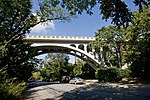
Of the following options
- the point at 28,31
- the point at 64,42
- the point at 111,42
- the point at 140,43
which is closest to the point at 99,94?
the point at 28,31

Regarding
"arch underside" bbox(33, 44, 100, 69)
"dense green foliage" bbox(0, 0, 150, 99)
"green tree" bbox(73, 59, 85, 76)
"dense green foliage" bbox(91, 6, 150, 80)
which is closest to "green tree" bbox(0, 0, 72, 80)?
"dense green foliage" bbox(0, 0, 150, 99)

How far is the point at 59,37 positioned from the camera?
62812 mm

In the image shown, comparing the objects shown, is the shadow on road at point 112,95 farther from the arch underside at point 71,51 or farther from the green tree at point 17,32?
the arch underside at point 71,51

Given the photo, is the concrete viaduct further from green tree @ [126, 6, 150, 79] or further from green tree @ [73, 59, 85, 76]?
green tree @ [126, 6, 150, 79]

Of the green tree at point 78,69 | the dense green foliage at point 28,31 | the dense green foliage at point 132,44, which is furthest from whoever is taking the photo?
the green tree at point 78,69

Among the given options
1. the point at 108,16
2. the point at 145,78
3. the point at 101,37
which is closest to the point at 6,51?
the point at 108,16

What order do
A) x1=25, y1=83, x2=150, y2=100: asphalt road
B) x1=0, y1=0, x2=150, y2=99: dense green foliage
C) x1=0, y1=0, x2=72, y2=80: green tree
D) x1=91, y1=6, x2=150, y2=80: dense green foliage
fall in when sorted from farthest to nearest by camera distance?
x1=91, y1=6, x2=150, y2=80: dense green foliage
x1=0, y1=0, x2=72, y2=80: green tree
x1=25, y1=83, x2=150, y2=100: asphalt road
x1=0, y1=0, x2=150, y2=99: dense green foliage

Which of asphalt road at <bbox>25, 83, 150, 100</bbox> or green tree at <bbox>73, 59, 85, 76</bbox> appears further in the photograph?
green tree at <bbox>73, 59, 85, 76</bbox>

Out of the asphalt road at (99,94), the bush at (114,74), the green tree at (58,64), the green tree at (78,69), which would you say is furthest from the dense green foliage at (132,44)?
the green tree at (58,64)

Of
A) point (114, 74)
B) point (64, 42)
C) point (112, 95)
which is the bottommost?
point (112, 95)

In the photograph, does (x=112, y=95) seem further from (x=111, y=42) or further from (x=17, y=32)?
(x=111, y=42)

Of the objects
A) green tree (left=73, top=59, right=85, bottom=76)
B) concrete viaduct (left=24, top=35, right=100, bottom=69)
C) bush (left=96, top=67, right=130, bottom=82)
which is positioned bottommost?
bush (left=96, top=67, right=130, bottom=82)

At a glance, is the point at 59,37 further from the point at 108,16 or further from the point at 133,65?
the point at 108,16

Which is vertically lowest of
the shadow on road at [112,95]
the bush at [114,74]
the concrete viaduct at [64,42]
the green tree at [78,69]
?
the shadow on road at [112,95]
